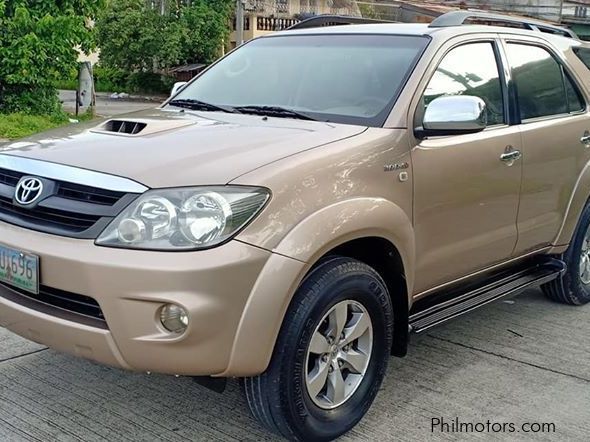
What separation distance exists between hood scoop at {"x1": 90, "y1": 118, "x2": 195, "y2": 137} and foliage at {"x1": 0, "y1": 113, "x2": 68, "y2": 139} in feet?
30.7


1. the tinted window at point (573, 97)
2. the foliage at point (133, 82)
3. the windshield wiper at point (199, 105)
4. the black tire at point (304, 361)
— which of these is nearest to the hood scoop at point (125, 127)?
the windshield wiper at point (199, 105)

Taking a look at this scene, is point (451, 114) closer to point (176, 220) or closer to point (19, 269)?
point (176, 220)

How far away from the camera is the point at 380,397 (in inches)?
141

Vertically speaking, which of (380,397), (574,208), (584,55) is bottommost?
(380,397)

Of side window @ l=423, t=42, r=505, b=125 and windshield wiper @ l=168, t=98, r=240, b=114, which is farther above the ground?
side window @ l=423, t=42, r=505, b=125

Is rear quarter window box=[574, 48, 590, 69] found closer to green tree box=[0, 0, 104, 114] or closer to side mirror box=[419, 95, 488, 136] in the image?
side mirror box=[419, 95, 488, 136]

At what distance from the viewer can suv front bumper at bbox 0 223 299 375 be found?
2.57m

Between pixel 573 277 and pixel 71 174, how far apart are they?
11.8 ft

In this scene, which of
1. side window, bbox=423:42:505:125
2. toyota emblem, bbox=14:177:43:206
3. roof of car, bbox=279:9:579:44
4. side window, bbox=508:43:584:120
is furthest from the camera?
side window, bbox=508:43:584:120

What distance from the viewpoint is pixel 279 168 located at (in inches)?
111

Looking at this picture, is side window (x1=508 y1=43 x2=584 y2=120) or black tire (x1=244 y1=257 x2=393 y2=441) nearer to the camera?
black tire (x1=244 y1=257 x2=393 y2=441)

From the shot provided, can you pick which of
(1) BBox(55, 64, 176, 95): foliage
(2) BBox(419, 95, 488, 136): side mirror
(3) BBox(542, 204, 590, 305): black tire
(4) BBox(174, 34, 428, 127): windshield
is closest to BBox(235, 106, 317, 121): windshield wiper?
(4) BBox(174, 34, 428, 127): windshield

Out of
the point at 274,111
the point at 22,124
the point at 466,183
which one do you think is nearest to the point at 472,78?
the point at 466,183

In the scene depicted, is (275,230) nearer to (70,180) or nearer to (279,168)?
(279,168)
